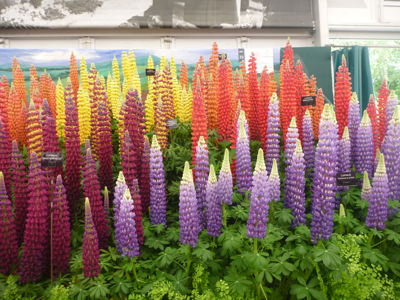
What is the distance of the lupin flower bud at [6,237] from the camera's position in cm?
183

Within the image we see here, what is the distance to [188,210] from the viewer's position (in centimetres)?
184

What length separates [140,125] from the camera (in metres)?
2.39

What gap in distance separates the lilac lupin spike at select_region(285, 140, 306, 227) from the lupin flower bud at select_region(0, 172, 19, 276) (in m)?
1.77

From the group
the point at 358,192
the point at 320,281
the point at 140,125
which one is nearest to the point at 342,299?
the point at 320,281

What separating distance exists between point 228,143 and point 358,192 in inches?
41.5

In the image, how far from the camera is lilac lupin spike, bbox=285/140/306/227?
195 centimetres

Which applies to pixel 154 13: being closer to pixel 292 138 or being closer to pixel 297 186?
pixel 292 138

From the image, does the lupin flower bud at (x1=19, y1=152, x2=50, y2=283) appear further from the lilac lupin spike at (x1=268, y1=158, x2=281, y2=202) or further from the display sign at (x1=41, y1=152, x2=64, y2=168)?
the lilac lupin spike at (x1=268, y1=158, x2=281, y2=202)

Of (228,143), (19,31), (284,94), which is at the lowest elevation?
(228,143)

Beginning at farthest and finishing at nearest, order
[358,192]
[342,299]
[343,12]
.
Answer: [343,12]
[358,192]
[342,299]

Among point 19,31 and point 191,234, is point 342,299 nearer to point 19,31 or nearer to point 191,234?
point 191,234

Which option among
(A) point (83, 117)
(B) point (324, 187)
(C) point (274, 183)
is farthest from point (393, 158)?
(A) point (83, 117)

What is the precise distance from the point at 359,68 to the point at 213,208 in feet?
21.0

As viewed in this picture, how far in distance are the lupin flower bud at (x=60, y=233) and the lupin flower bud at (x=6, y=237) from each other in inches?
10.5
